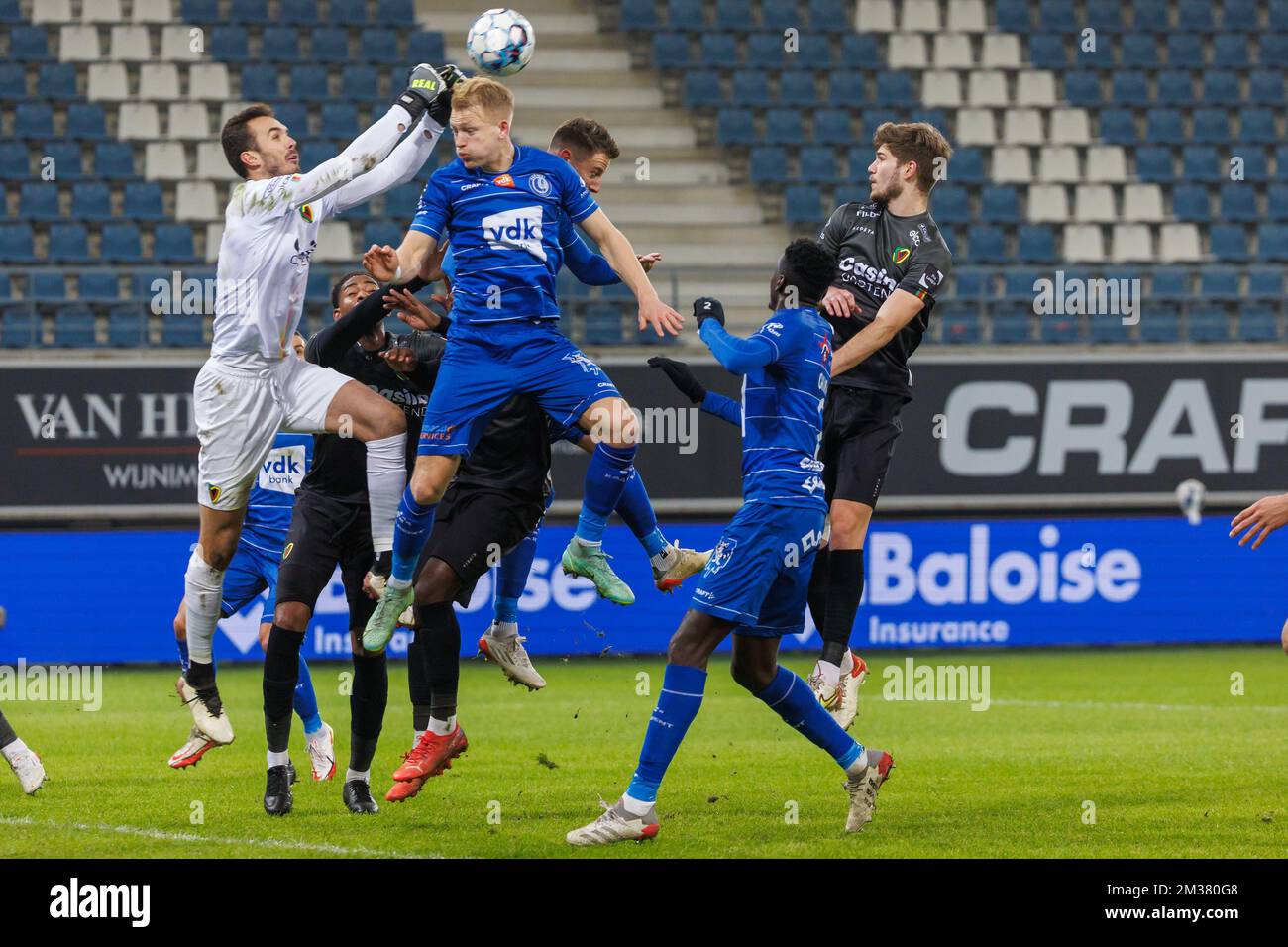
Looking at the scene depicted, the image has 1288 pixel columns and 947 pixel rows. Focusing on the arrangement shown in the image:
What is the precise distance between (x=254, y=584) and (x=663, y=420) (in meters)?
Result: 6.41

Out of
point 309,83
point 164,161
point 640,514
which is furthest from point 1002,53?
point 640,514

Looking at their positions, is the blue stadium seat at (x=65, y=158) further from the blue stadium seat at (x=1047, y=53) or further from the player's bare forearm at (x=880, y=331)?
the player's bare forearm at (x=880, y=331)

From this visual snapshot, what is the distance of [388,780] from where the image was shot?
9.48 m

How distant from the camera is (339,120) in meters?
20.4

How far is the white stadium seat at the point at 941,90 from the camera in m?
22.5

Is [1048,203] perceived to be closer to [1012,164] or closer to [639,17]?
[1012,164]

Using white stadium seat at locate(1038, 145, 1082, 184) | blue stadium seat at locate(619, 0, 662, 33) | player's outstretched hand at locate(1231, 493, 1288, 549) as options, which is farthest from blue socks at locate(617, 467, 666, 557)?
blue stadium seat at locate(619, 0, 662, 33)

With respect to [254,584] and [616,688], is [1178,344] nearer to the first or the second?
[616,688]

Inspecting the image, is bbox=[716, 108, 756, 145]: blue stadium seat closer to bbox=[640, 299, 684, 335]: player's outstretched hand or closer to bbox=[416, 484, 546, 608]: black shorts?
bbox=[416, 484, 546, 608]: black shorts

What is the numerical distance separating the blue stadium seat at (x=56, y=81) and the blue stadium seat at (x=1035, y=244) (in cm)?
1127

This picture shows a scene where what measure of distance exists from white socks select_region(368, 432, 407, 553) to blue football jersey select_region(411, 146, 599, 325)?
774 mm

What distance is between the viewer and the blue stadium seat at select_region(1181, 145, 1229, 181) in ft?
72.2

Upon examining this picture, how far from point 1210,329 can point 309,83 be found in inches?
422

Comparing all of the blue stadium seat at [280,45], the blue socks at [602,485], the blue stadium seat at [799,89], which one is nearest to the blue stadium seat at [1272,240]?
the blue stadium seat at [799,89]
